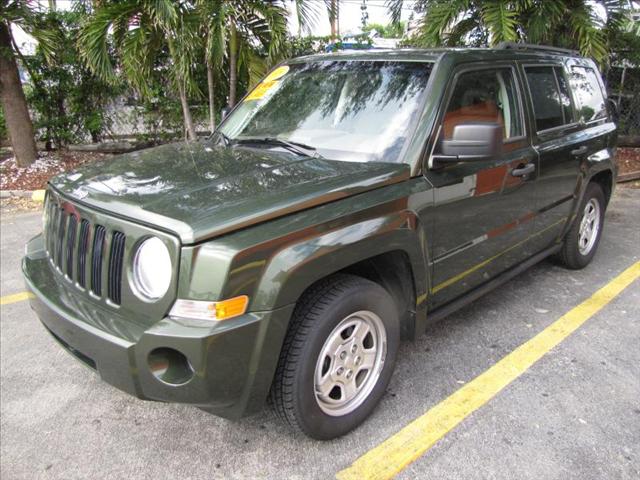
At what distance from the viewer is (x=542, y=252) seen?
13.2ft

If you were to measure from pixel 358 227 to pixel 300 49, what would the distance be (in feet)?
23.0

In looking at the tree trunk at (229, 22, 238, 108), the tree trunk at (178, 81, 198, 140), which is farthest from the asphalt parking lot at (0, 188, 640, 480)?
the tree trunk at (178, 81, 198, 140)

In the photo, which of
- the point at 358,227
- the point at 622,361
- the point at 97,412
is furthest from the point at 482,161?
the point at 97,412


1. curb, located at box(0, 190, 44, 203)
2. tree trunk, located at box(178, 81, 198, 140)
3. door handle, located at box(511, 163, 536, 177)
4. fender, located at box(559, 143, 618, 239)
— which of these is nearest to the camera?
door handle, located at box(511, 163, 536, 177)

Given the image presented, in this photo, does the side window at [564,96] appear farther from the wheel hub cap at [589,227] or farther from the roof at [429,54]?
the wheel hub cap at [589,227]

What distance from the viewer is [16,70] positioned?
26.5 feet

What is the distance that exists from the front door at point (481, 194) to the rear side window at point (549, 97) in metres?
0.24

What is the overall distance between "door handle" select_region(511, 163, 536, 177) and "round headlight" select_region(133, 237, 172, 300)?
2.20m

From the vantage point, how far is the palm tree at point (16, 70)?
24.3ft

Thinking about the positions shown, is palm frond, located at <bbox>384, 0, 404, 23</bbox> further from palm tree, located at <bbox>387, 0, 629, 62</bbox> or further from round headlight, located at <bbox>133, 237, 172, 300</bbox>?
round headlight, located at <bbox>133, 237, 172, 300</bbox>

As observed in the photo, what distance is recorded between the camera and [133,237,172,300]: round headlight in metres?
2.04

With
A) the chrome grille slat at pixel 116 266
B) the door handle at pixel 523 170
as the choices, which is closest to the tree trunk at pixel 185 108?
the door handle at pixel 523 170

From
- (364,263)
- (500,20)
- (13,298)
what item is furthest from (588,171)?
(13,298)

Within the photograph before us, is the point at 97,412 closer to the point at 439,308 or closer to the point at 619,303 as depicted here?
the point at 439,308
